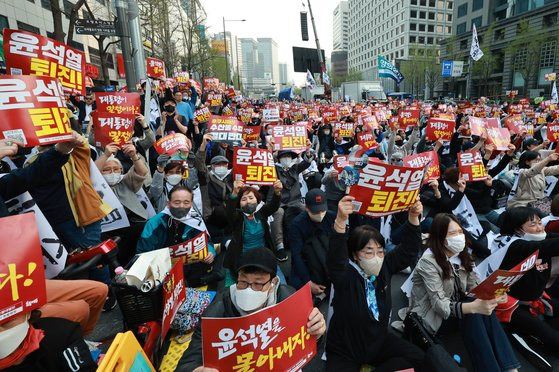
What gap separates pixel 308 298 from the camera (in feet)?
6.71

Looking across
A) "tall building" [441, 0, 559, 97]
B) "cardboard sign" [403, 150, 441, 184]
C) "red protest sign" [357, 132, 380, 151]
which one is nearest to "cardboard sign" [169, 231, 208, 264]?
"cardboard sign" [403, 150, 441, 184]

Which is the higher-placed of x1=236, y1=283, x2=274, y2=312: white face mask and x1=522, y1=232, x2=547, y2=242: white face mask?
x1=236, y1=283, x2=274, y2=312: white face mask

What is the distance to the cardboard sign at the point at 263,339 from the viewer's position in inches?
69.4

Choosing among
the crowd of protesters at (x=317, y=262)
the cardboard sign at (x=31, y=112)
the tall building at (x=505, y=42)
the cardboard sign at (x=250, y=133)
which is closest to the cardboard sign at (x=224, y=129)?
the crowd of protesters at (x=317, y=262)

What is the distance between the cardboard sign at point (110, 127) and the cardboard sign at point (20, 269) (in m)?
3.13

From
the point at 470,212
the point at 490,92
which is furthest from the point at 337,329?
the point at 490,92

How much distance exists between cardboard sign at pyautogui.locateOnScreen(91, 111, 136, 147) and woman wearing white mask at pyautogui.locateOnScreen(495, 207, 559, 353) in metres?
4.90

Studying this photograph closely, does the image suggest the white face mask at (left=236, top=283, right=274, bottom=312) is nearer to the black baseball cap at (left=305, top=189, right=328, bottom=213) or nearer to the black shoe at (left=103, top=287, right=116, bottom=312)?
the black baseball cap at (left=305, top=189, right=328, bottom=213)

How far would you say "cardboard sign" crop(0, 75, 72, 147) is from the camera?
8.46ft

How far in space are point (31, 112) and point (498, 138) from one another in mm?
7397

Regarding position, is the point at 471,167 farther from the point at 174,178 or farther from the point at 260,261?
the point at 174,178

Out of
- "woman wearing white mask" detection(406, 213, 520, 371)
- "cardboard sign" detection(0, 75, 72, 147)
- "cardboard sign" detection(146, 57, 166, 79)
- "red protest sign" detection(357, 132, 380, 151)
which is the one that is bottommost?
"woman wearing white mask" detection(406, 213, 520, 371)

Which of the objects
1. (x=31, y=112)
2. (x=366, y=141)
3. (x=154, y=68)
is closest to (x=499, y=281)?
(x=31, y=112)

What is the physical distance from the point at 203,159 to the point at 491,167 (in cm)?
579
